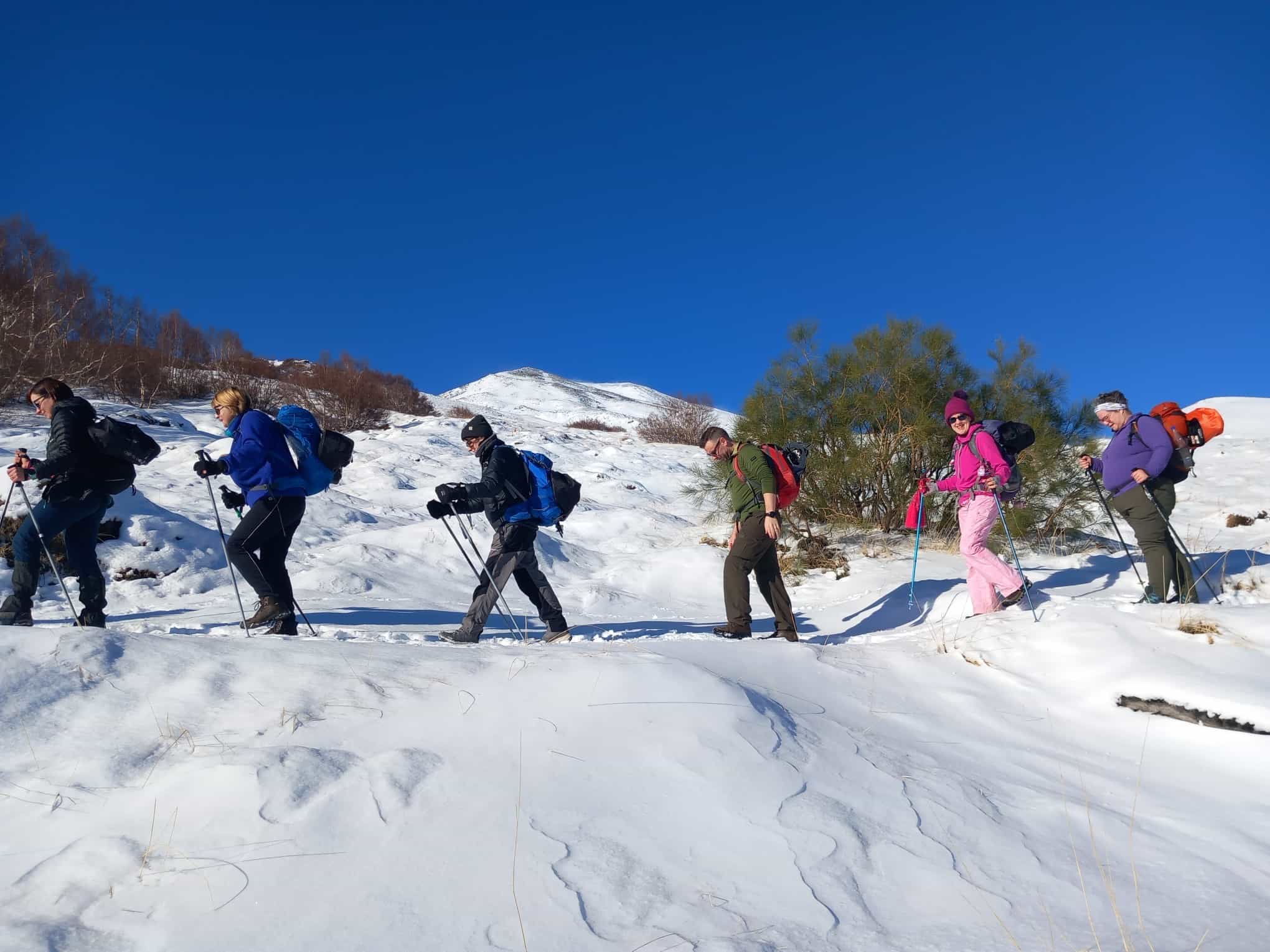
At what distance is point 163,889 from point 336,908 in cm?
38

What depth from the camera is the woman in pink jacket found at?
5.12 meters

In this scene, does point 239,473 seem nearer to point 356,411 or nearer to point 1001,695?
point 1001,695

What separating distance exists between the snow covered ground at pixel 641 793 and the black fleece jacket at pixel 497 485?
63.1 inches

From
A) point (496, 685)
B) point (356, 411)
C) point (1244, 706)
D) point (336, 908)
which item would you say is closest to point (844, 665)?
point (1244, 706)

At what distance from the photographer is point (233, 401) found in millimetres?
4680

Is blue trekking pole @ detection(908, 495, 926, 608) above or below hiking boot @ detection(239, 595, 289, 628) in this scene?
above

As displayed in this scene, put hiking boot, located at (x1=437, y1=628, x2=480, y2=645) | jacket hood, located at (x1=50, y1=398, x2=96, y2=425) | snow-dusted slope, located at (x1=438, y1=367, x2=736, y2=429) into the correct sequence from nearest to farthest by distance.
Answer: jacket hood, located at (x1=50, y1=398, x2=96, y2=425) → hiking boot, located at (x1=437, y1=628, x2=480, y2=645) → snow-dusted slope, located at (x1=438, y1=367, x2=736, y2=429)

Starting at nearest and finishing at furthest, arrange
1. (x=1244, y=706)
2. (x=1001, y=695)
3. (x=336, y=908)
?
1. (x=336, y=908)
2. (x=1244, y=706)
3. (x=1001, y=695)

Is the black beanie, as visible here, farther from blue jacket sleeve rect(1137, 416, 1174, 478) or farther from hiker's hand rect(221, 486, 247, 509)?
blue jacket sleeve rect(1137, 416, 1174, 478)

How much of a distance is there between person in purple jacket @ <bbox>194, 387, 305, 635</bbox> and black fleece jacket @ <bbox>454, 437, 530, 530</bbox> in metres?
1.06

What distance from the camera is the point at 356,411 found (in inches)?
730

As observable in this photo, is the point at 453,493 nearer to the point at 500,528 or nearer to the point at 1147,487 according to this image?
the point at 500,528

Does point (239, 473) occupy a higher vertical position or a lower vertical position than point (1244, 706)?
higher

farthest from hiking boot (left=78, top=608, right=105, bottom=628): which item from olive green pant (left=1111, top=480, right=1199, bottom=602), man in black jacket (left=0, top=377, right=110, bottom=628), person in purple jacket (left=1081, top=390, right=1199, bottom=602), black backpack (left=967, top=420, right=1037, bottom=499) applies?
olive green pant (left=1111, top=480, right=1199, bottom=602)
